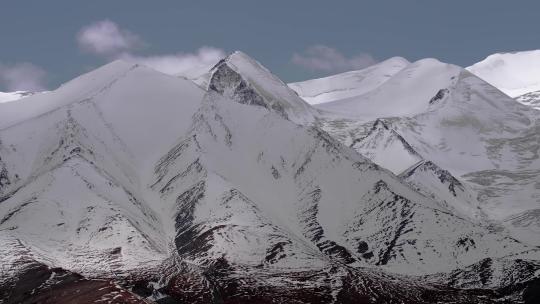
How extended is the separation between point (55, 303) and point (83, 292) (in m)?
9.01

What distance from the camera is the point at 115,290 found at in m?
176

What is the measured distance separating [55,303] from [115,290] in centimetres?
2421

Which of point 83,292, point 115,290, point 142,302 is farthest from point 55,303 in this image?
point 142,302

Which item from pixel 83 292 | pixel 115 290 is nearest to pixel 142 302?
pixel 115 290

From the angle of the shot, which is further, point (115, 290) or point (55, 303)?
point (55, 303)

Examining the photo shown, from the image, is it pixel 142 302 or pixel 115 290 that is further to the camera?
pixel 115 290

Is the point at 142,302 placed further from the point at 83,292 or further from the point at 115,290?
the point at 83,292

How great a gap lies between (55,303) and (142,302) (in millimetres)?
47858

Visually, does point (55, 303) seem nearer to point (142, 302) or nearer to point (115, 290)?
point (115, 290)

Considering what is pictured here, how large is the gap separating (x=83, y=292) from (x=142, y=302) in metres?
40.0

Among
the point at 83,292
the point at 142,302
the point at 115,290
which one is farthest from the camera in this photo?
the point at 83,292

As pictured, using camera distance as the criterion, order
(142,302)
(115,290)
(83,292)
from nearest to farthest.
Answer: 1. (142,302)
2. (115,290)
3. (83,292)

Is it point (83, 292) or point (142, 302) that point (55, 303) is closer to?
point (83, 292)

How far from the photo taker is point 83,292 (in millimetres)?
188375
